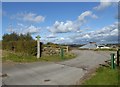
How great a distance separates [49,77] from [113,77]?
3557 millimetres

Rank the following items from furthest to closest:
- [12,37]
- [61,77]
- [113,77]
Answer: [12,37] < [61,77] < [113,77]

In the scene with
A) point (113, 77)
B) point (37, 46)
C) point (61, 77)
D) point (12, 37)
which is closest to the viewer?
point (113, 77)

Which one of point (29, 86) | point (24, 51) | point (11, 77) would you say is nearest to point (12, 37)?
point (24, 51)

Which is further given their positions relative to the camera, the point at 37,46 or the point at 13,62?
the point at 37,46

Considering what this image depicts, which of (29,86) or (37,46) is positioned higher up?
(37,46)

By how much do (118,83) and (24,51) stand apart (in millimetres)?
17453

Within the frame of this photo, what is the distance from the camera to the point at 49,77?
45.7 feet

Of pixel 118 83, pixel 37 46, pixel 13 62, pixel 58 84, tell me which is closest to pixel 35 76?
pixel 58 84

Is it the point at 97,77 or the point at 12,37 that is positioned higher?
the point at 12,37

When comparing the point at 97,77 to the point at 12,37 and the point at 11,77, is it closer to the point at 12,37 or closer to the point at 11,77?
the point at 11,77

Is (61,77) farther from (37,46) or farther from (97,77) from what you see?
(37,46)

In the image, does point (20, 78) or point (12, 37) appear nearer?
point (20, 78)

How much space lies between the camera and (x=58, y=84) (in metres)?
11.9

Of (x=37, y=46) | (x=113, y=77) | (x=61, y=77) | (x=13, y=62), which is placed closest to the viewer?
(x=113, y=77)
